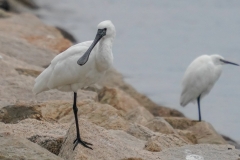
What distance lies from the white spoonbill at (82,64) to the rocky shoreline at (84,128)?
34cm

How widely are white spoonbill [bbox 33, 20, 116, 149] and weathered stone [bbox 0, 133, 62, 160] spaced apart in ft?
3.75

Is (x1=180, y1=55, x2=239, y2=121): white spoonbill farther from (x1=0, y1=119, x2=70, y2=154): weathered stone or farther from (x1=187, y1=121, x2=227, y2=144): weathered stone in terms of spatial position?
(x1=0, y1=119, x2=70, y2=154): weathered stone

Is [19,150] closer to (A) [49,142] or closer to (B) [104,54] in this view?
(A) [49,142]

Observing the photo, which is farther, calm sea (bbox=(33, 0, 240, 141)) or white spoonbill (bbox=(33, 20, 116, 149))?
calm sea (bbox=(33, 0, 240, 141))

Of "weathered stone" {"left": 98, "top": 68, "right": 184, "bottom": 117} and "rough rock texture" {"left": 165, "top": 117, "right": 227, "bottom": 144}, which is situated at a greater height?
"rough rock texture" {"left": 165, "top": 117, "right": 227, "bottom": 144}

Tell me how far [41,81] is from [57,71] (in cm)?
33

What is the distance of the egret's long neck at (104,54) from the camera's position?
7.37 meters

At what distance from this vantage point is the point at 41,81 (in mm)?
7949

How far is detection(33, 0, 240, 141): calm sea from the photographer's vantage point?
51.7 feet

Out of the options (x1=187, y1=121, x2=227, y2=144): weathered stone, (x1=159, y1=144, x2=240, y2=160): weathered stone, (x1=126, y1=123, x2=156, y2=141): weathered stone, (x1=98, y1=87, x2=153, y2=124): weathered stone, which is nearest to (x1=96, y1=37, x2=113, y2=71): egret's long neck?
(x1=159, y1=144, x2=240, y2=160): weathered stone

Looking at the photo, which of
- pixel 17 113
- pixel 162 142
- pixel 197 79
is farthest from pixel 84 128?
pixel 197 79

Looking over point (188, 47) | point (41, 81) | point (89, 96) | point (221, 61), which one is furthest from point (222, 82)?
point (41, 81)

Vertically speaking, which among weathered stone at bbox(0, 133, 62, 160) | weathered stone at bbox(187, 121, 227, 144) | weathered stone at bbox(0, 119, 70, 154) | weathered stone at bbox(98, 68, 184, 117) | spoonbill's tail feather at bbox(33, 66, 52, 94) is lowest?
weathered stone at bbox(98, 68, 184, 117)

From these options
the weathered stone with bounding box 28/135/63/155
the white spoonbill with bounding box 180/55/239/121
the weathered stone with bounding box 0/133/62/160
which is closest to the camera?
the weathered stone with bounding box 0/133/62/160
